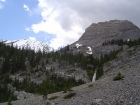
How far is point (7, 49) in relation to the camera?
173750mm

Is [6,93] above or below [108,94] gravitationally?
below

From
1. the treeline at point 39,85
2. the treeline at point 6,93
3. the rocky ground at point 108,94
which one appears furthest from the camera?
the treeline at point 39,85

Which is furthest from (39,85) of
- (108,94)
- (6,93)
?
(108,94)

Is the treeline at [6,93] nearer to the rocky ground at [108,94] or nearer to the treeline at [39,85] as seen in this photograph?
the treeline at [39,85]

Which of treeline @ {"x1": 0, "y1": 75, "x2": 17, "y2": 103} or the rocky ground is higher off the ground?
the rocky ground

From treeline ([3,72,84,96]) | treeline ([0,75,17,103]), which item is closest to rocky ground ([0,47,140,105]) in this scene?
treeline ([0,75,17,103])

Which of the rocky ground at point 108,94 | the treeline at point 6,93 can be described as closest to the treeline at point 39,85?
the treeline at point 6,93

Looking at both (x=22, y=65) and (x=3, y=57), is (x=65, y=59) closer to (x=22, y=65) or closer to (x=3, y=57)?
(x=22, y=65)

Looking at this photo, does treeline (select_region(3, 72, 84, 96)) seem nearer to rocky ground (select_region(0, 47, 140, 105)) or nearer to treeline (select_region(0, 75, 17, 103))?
treeline (select_region(0, 75, 17, 103))

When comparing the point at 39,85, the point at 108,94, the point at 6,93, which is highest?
A: the point at 108,94

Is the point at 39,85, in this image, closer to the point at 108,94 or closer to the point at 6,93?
the point at 6,93

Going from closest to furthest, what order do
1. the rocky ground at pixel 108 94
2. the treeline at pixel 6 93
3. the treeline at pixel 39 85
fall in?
the rocky ground at pixel 108 94
the treeline at pixel 6 93
the treeline at pixel 39 85

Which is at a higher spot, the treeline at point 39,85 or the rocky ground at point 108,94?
the rocky ground at point 108,94

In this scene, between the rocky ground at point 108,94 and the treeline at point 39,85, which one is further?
the treeline at point 39,85
